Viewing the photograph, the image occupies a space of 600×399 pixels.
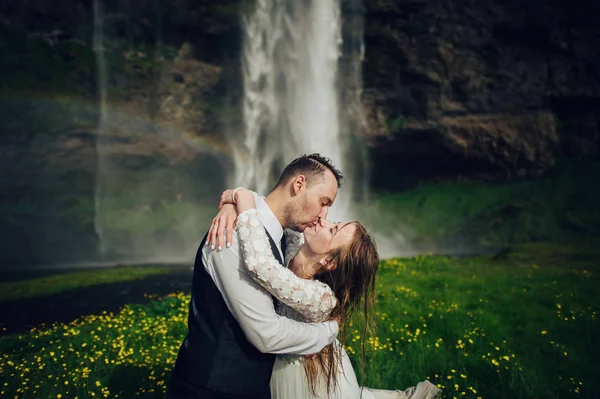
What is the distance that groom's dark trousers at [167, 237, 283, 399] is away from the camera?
257 centimetres

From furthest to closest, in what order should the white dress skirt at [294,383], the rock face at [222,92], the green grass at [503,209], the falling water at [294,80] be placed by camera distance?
1. the green grass at [503,209]
2. the rock face at [222,92]
3. the falling water at [294,80]
4. the white dress skirt at [294,383]

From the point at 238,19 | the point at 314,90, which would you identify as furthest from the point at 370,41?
the point at 238,19

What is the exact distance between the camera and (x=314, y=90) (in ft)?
102

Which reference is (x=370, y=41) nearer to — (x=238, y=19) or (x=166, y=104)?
(x=238, y=19)

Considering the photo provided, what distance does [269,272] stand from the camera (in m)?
2.46

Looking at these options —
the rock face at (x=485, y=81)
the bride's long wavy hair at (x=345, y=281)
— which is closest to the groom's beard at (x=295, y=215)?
the bride's long wavy hair at (x=345, y=281)

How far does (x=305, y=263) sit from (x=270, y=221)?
598 millimetres

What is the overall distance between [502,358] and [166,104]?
31134 millimetres

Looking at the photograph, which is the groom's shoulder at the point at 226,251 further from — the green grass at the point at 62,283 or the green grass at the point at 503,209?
the green grass at the point at 503,209

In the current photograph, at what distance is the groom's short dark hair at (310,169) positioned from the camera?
9.42 ft

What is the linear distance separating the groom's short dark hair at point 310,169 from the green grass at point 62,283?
1561 cm

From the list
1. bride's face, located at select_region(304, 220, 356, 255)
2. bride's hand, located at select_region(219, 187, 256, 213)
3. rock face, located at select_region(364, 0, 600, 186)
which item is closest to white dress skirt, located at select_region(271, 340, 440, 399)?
bride's face, located at select_region(304, 220, 356, 255)

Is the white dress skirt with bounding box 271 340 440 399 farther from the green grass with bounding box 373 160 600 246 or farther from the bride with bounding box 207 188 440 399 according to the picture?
the green grass with bounding box 373 160 600 246

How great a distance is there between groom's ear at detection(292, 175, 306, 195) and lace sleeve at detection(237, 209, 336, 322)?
1.07ft
